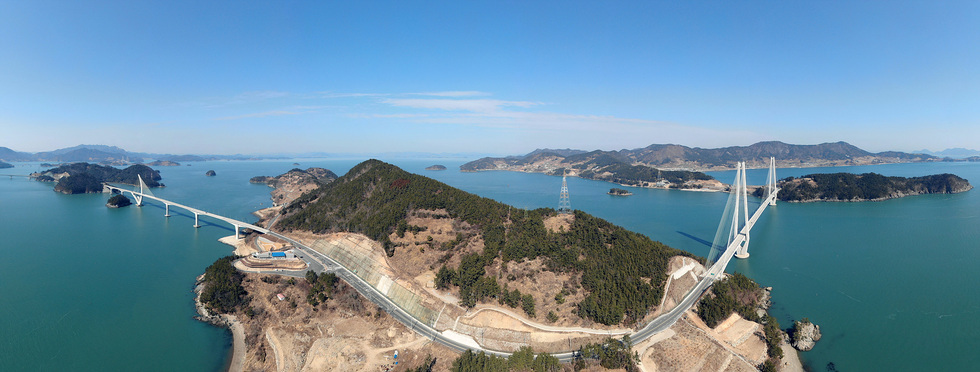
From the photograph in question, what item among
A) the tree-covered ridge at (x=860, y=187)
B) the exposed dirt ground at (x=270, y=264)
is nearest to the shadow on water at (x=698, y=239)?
the tree-covered ridge at (x=860, y=187)

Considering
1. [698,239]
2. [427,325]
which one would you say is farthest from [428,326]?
[698,239]

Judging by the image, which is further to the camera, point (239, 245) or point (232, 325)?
point (239, 245)

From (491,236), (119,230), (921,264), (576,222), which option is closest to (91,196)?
(119,230)

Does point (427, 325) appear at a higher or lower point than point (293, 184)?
lower

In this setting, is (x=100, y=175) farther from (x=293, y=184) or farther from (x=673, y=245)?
(x=673, y=245)

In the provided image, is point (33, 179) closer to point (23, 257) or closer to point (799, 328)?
point (23, 257)

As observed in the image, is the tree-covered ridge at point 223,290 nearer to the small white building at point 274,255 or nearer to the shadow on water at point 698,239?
the small white building at point 274,255
